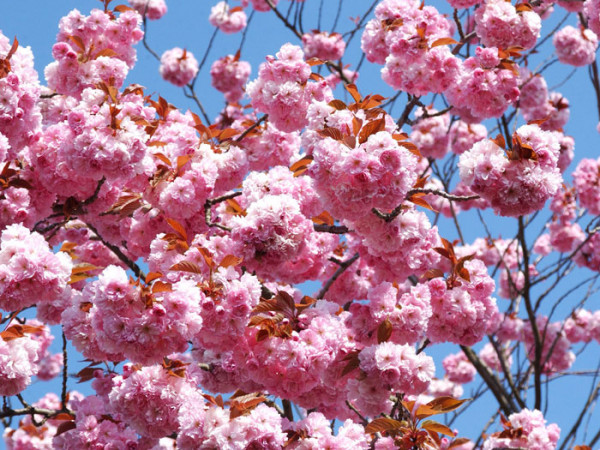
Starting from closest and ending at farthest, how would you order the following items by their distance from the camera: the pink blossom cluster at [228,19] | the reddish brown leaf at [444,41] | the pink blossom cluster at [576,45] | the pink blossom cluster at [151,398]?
the pink blossom cluster at [151,398]
the reddish brown leaf at [444,41]
the pink blossom cluster at [576,45]
the pink blossom cluster at [228,19]

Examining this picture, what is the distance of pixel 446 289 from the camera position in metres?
3.29

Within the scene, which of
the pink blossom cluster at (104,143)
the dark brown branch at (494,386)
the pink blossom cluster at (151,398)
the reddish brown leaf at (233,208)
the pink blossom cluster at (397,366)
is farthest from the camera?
the dark brown branch at (494,386)

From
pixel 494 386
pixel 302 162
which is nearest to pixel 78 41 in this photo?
pixel 302 162

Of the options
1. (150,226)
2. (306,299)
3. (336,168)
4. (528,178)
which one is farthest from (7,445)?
(528,178)

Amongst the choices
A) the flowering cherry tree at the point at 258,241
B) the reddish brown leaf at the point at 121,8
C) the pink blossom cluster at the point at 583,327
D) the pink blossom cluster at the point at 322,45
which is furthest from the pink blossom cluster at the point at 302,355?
the pink blossom cluster at the point at 583,327

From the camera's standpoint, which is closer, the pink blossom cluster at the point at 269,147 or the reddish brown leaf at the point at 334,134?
the reddish brown leaf at the point at 334,134

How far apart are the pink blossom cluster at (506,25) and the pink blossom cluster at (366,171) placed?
1936mm

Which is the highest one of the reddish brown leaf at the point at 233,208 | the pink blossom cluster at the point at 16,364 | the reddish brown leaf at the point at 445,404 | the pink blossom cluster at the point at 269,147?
the pink blossom cluster at the point at 269,147

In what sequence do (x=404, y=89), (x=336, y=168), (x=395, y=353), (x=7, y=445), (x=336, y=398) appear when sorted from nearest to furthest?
(x=336, y=168)
(x=395, y=353)
(x=336, y=398)
(x=404, y=89)
(x=7, y=445)

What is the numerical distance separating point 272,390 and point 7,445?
4.41m

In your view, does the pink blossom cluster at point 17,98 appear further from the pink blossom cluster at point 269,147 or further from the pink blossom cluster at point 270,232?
the pink blossom cluster at point 269,147

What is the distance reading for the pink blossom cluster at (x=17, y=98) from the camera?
314cm

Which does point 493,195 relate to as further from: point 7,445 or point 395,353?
point 7,445

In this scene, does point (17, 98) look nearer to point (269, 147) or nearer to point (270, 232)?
point (270, 232)
